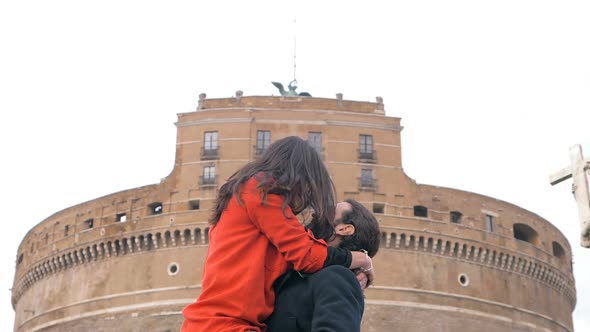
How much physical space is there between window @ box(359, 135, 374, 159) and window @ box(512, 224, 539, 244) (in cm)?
641

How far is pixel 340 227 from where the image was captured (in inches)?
132

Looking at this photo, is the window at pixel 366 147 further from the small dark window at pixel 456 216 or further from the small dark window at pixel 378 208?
the small dark window at pixel 456 216

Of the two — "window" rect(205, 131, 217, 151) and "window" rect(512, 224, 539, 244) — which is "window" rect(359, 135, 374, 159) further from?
"window" rect(512, 224, 539, 244)

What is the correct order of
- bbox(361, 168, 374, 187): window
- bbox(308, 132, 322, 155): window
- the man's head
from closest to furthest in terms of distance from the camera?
the man's head → bbox(361, 168, 374, 187): window → bbox(308, 132, 322, 155): window

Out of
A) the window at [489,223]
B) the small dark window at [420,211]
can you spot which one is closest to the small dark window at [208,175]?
the small dark window at [420,211]

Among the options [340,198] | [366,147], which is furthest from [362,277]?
[366,147]

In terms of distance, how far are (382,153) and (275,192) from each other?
28411 mm

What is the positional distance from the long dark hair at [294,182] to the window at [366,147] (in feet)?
92.0

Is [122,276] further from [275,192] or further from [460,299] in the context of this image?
[275,192]

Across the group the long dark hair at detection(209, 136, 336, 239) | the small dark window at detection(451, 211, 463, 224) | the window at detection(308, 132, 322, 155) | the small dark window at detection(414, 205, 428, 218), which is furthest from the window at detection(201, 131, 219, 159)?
the long dark hair at detection(209, 136, 336, 239)

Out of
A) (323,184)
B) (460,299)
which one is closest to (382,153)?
(460,299)

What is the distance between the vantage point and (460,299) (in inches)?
1191

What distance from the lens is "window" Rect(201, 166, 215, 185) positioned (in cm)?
3100

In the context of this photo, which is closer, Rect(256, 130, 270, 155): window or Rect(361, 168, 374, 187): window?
Rect(361, 168, 374, 187): window
